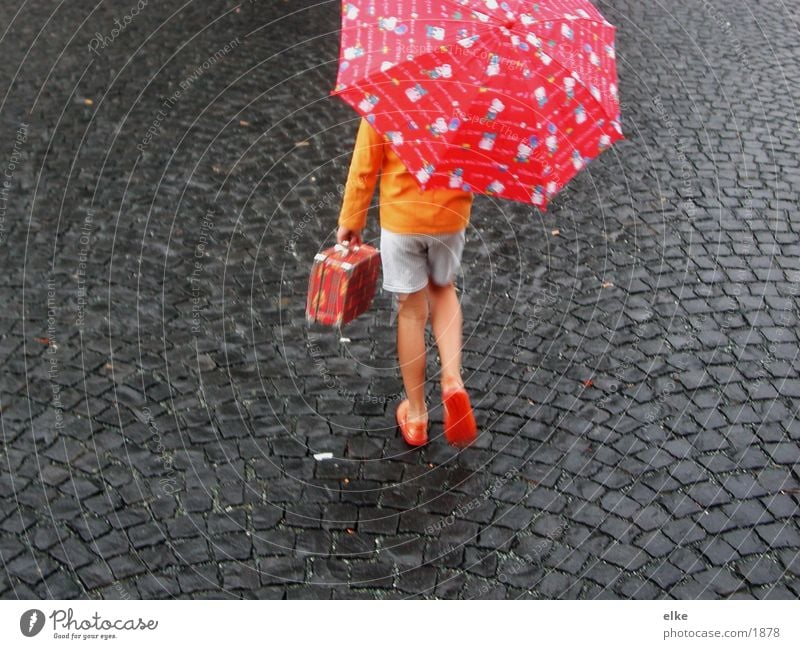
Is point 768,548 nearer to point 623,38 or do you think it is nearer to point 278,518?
point 278,518

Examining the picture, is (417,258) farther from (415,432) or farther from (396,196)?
(415,432)

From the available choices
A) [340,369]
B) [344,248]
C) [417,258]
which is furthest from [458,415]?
[340,369]

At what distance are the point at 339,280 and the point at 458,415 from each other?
2.45ft

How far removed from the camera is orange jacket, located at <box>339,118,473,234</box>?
3.44 meters

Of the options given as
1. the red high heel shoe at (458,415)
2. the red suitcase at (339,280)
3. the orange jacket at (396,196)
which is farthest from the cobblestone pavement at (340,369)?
the orange jacket at (396,196)

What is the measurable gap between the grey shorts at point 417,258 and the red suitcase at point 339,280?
0.10 m

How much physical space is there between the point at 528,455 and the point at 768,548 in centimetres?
107

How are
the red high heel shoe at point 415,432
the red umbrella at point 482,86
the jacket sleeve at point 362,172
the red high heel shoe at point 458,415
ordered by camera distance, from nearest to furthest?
the red umbrella at point 482,86, the jacket sleeve at point 362,172, the red high heel shoe at point 458,415, the red high heel shoe at point 415,432

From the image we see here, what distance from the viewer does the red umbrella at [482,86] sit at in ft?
10.2

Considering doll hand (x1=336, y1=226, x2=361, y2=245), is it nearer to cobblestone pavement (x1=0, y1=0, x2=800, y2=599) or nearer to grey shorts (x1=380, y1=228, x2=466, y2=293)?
grey shorts (x1=380, y1=228, x2=466, y2=293)

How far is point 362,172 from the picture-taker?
3.48 m

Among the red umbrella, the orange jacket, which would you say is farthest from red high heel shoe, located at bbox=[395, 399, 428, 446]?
the red umbrella

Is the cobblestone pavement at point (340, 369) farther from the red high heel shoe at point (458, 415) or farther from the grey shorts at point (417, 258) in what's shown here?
the grey shorts at point (417, 258)

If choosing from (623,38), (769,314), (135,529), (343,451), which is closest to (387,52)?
(343,451)
